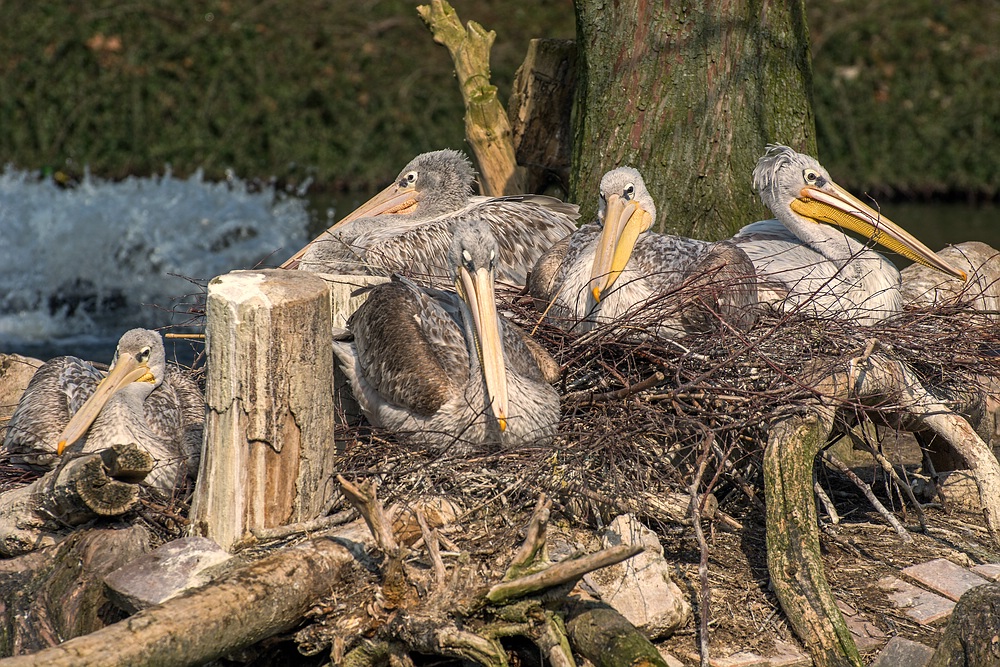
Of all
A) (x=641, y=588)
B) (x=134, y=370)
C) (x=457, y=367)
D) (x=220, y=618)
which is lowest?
(x=641, y=588)

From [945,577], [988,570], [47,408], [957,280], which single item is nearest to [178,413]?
[47,408]

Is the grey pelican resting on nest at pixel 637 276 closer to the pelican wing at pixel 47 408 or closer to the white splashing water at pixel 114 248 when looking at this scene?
the pelican wing at pixel 47 408

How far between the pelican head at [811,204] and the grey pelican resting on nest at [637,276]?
58cm

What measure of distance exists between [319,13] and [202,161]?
3344 mm

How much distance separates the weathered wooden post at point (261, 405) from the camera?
408 centimetres

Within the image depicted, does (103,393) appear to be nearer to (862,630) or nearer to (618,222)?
(618,222)

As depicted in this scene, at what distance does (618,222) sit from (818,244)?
1011 mm

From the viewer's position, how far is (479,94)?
22.8ft

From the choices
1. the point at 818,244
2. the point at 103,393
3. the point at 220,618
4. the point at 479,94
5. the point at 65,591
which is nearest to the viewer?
the point at 220,618

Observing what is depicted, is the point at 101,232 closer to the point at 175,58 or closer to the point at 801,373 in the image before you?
the point at 175,58

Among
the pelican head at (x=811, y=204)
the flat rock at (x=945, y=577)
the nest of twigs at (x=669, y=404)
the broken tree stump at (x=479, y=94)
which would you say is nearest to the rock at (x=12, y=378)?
the nest of twigs at (x=669, y=404)

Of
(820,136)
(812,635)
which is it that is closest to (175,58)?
(820,136)

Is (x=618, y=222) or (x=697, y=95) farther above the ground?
(x=697, y=95)

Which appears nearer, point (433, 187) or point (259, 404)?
point (259, 404)
